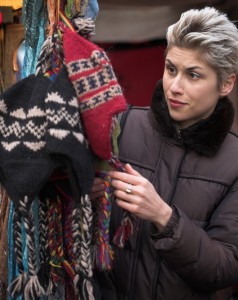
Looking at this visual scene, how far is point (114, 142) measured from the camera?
89 centimetres

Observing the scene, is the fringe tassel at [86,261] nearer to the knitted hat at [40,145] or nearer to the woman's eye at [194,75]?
the knitted hat at [40,145]

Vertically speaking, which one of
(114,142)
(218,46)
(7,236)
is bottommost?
(7,236)

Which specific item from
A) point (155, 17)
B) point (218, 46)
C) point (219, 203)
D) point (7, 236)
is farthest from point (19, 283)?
point (155, 17)

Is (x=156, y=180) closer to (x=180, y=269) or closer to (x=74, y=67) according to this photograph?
(x=180, y=269)

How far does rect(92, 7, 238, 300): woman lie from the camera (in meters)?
1.06

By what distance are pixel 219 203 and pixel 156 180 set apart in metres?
0.16

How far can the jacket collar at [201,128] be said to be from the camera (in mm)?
1118

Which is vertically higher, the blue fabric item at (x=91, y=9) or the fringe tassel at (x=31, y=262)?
the blue fabric item at (x=91, y=9)

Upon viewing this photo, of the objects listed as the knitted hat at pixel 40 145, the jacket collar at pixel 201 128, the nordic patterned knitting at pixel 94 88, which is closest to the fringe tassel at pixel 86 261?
the knitted hat at pixel 40 145

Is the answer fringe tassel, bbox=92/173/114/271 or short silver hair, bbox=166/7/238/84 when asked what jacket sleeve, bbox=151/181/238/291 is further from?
short silver hair, bbox=166/7/238/84

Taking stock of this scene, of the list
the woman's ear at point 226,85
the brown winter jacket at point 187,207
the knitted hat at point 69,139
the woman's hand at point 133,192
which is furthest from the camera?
the woman's ear at point 226,85

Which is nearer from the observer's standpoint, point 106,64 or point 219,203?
point 106,64

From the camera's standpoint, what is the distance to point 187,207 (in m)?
1.08

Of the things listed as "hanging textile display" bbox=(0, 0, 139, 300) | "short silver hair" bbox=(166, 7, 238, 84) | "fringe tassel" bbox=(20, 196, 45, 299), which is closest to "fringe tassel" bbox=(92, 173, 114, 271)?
"hanging textile display" bbox=(0, 0, 139, 300)
